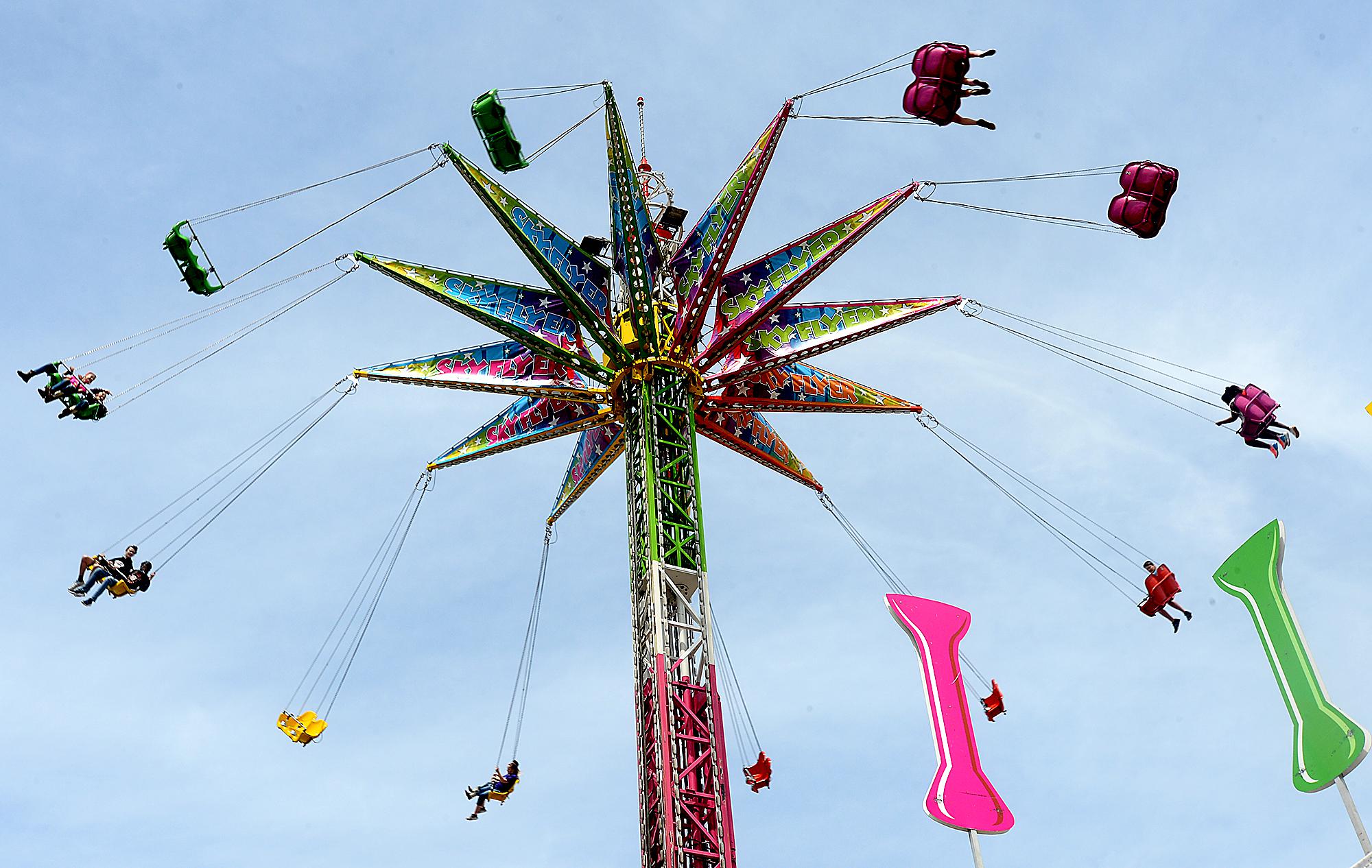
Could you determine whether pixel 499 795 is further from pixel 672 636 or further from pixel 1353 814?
pixel 1353 814

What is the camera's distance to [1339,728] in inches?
704

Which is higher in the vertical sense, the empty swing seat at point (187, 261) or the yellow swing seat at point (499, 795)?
the empty swing seat at point (187, 261)

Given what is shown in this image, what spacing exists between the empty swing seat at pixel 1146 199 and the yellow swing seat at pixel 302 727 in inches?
625

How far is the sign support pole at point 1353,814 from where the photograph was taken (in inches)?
663

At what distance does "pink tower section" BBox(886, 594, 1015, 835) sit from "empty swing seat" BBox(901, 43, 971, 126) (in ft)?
26.5

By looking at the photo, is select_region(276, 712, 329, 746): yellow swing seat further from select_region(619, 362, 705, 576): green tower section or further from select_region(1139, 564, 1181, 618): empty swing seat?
select_region(1139, 564, 1181, 618): empty swing seat

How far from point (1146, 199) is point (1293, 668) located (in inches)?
357

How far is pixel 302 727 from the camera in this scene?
24281mm

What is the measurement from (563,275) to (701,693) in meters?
7.82

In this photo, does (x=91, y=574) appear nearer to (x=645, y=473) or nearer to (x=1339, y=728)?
(x=645, y=473)

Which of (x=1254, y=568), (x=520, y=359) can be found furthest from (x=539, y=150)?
(x=1254, y=568)

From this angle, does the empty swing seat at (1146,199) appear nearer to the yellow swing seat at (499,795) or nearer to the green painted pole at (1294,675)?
the green painted pole at (1294,675)

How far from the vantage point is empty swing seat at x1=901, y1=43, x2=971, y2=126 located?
2358cm

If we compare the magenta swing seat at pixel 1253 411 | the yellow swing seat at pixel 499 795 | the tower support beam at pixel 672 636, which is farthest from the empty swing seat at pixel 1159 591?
the yellow swing seat at pixel 499 795
